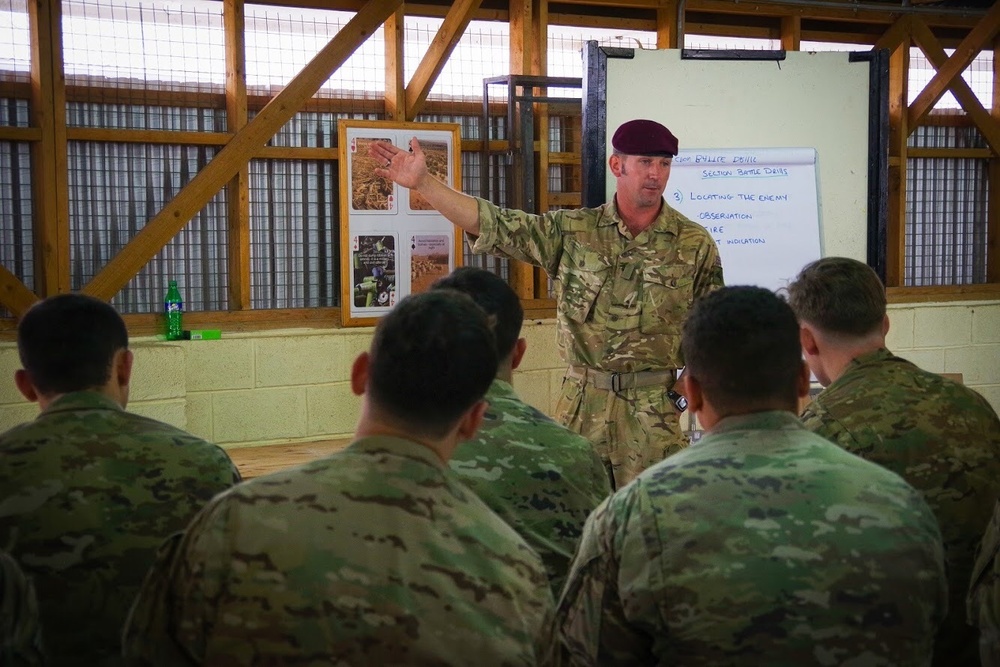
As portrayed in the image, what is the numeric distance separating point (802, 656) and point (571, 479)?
2.00 feet

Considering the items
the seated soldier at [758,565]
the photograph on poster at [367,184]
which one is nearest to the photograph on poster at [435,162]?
the photograph on poster at [367,184]

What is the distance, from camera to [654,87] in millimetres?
4434

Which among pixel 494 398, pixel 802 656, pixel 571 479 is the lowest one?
pixel 802 656

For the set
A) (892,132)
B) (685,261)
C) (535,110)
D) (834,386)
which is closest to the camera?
(834,386)

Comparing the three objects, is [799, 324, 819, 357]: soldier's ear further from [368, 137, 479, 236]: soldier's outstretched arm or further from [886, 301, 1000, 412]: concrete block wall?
[886, 301, 1000, 412]: concrete block wall

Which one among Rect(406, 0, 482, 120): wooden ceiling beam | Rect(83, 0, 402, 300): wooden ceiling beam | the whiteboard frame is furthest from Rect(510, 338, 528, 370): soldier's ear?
Rect(406, 0, 482, 120): wooden ceiling beam

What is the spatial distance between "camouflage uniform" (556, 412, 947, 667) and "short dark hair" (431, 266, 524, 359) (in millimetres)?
709

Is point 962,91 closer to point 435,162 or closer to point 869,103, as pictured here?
point 869,103

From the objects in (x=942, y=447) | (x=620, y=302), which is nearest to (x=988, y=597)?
(x=942, y=447)

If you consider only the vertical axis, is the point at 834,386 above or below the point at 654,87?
below

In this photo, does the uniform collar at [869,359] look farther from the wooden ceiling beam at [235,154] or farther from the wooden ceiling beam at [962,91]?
the wooden ceiling beam at [962,91]

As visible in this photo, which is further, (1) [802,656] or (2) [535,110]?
(2) [535,110]

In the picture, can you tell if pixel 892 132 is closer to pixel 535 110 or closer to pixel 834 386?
pixel 535 110

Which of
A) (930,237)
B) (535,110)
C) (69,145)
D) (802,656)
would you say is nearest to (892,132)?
(930,237)
